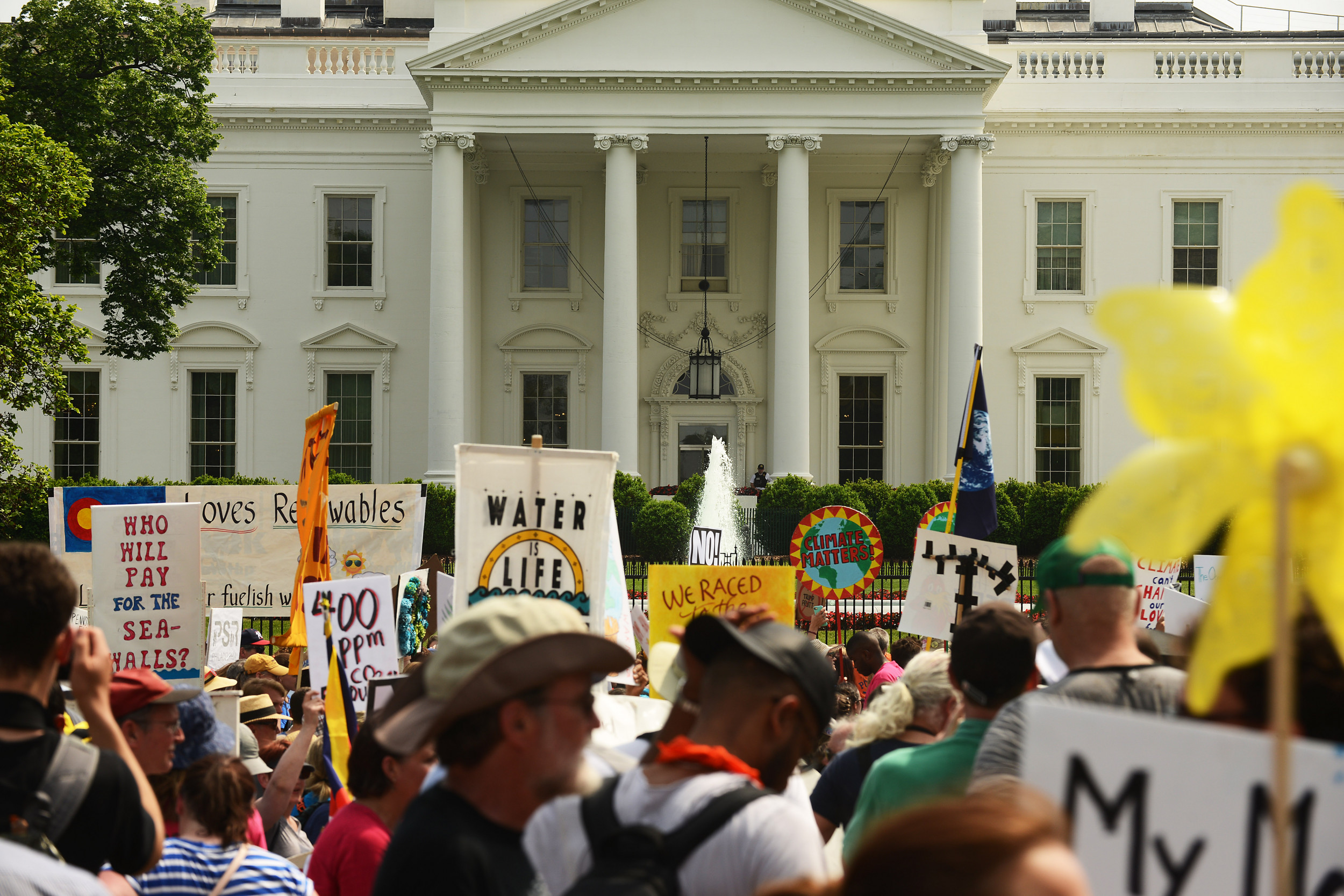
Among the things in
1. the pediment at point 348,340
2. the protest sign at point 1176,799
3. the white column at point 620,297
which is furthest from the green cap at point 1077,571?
the pediment at point 348,340

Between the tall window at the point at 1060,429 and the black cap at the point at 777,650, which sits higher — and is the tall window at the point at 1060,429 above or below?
above

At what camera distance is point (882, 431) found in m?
32.2

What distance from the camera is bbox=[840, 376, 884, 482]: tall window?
1265 inches

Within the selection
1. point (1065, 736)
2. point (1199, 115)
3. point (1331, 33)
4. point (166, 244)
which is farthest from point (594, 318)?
point (1065, 736)

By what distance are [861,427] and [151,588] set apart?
85.7 feet

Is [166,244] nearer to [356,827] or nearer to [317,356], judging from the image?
[317,356]

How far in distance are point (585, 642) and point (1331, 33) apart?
118 ft

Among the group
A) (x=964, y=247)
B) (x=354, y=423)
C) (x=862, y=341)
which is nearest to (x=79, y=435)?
(x=354, y=423)

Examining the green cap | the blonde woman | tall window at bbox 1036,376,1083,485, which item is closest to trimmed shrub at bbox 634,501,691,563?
tall window at bbox 1036,376,1083,485

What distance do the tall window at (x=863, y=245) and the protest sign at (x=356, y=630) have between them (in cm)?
2676

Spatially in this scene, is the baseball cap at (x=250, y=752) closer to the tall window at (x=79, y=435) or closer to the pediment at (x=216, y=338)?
the pediment at (x=216, y=338)

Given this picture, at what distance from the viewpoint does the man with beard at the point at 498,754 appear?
2508mm

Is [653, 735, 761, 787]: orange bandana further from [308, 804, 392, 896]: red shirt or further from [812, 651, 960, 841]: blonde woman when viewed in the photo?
[812, 651, 960, 841]: blonde woman

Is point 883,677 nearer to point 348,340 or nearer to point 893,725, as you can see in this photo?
point 893,725
